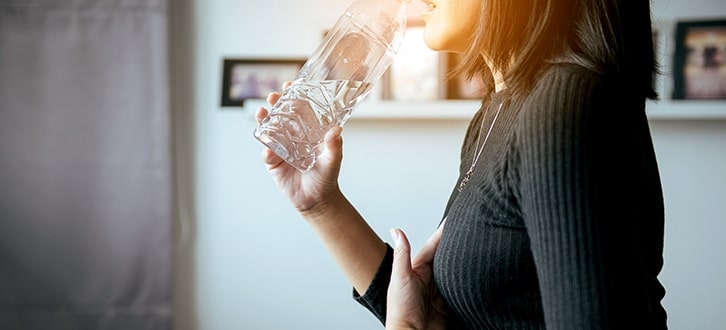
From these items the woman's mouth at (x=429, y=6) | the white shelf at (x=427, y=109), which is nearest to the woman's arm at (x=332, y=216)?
the woman's mouth at (x=429, y=6)

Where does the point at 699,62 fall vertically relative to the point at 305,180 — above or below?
above

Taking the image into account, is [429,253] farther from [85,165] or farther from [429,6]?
[85,165]

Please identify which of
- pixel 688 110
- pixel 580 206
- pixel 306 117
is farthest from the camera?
pixel 688 110

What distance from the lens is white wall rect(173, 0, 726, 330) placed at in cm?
189

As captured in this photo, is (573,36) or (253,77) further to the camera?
(253,77)

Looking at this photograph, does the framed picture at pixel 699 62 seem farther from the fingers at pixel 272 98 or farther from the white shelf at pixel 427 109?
the fingers at pixel 272 98

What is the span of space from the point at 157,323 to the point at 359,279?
1.18 metres

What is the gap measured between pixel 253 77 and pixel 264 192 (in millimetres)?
333

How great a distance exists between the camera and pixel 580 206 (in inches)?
21.4

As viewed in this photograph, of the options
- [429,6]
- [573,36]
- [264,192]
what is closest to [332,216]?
[429,6]

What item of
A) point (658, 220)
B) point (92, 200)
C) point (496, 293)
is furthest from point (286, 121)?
point (92, 200)

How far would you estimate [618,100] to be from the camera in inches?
22.9

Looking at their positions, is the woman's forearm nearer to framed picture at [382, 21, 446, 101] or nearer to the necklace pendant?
the necklace pendant

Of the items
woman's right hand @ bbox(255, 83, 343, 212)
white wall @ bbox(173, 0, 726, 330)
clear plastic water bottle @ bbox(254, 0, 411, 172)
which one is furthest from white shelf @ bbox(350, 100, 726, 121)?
woman's right hand @ bbox(255, 83, 343, 212)
